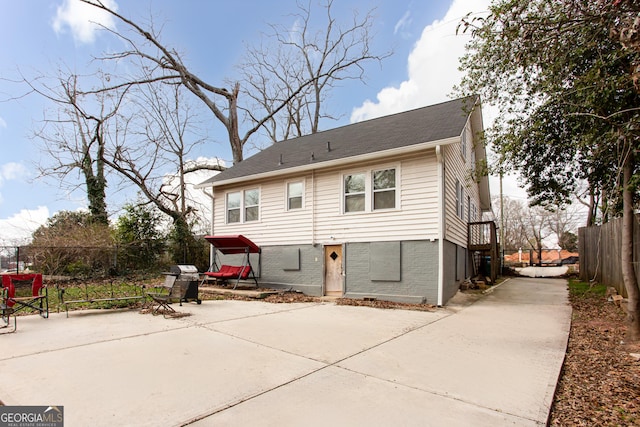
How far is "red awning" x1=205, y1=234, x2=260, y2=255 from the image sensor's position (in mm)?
11594

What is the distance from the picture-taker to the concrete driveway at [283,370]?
294cm

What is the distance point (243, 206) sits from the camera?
535 inches

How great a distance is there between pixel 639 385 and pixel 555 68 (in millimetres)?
5049

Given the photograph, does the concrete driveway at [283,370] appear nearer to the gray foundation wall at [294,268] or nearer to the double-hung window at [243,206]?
the gray foundation wall at [294,268]

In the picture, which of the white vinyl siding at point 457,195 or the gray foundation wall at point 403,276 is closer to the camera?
the gray foundation wall at point 403,276

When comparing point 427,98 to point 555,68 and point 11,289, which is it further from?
point 11,289

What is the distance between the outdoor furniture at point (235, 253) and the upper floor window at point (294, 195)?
77.6 inches

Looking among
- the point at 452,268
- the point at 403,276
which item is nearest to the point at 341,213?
the point at 403,276

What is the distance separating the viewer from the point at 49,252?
1297 cm

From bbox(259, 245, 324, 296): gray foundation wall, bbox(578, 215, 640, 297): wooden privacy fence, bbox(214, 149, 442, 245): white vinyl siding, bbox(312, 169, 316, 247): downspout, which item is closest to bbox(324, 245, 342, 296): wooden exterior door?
bbox(259, 245, 324, 296): gray foundation wall

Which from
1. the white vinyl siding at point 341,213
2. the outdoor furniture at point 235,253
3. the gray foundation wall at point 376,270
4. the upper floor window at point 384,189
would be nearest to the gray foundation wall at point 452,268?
the gray foundation wall at point 376,270

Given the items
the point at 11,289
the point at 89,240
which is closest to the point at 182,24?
the point at 89,240

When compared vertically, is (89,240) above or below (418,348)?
above

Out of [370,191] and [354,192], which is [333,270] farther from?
[370,191]
